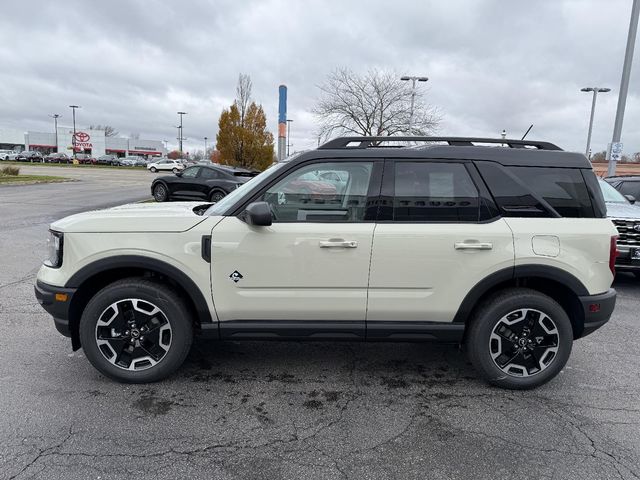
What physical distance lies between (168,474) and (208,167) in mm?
14446

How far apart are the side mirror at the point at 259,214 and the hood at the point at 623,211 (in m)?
5.81

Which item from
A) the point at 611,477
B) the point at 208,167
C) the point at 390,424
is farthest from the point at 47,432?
the point at 208,167

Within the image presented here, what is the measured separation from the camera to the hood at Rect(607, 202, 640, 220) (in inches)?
259

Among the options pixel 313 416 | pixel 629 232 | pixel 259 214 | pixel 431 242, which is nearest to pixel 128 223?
pixel 259 214

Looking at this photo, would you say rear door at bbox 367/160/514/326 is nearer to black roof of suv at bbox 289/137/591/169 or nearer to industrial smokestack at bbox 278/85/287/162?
black roof of suv at bbox 289/137/591/169

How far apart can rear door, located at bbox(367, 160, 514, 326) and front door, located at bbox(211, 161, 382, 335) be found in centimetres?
12

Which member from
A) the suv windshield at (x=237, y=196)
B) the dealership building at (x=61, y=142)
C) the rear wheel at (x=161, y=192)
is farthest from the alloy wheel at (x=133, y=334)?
the dealership building at (x=61, y=142)

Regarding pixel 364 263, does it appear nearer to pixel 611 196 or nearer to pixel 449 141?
pixel 449 141

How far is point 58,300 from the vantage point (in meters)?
3.23

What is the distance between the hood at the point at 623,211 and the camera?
6566mm

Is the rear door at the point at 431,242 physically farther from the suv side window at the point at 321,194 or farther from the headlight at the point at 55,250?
the headlight at the point at 55,250

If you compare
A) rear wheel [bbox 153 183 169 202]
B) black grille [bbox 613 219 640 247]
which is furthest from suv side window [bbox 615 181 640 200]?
rear wheel [bbox 153 183 169 202]

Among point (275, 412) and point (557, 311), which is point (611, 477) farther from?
point (275, 412)

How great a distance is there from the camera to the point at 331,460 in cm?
255
